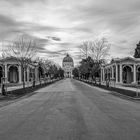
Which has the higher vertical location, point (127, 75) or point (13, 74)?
point (13, 74)

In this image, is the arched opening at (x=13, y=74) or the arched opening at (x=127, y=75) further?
the arched opening at (x=13, y=74)

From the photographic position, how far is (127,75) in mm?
49969

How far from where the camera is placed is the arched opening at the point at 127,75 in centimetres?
4964

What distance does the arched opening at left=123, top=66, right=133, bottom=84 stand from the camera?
4964 centimetres

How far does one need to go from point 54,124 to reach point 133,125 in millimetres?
3023

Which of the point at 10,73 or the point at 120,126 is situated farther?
the point at 10,73

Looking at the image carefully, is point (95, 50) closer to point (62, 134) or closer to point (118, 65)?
point (118, 65)

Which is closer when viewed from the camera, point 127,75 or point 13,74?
point 127,75

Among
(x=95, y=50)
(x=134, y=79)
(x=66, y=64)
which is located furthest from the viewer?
(x=66, y=64)

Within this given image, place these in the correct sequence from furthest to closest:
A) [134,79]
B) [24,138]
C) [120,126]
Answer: [134,79] < [120,126] < [24,138]

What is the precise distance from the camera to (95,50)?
4138 cm

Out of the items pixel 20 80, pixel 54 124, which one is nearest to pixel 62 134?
pixel 54 124

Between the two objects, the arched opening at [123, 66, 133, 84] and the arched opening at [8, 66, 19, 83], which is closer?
the arched opening at [123, 66, 133, 84]

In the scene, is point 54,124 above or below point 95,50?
below
